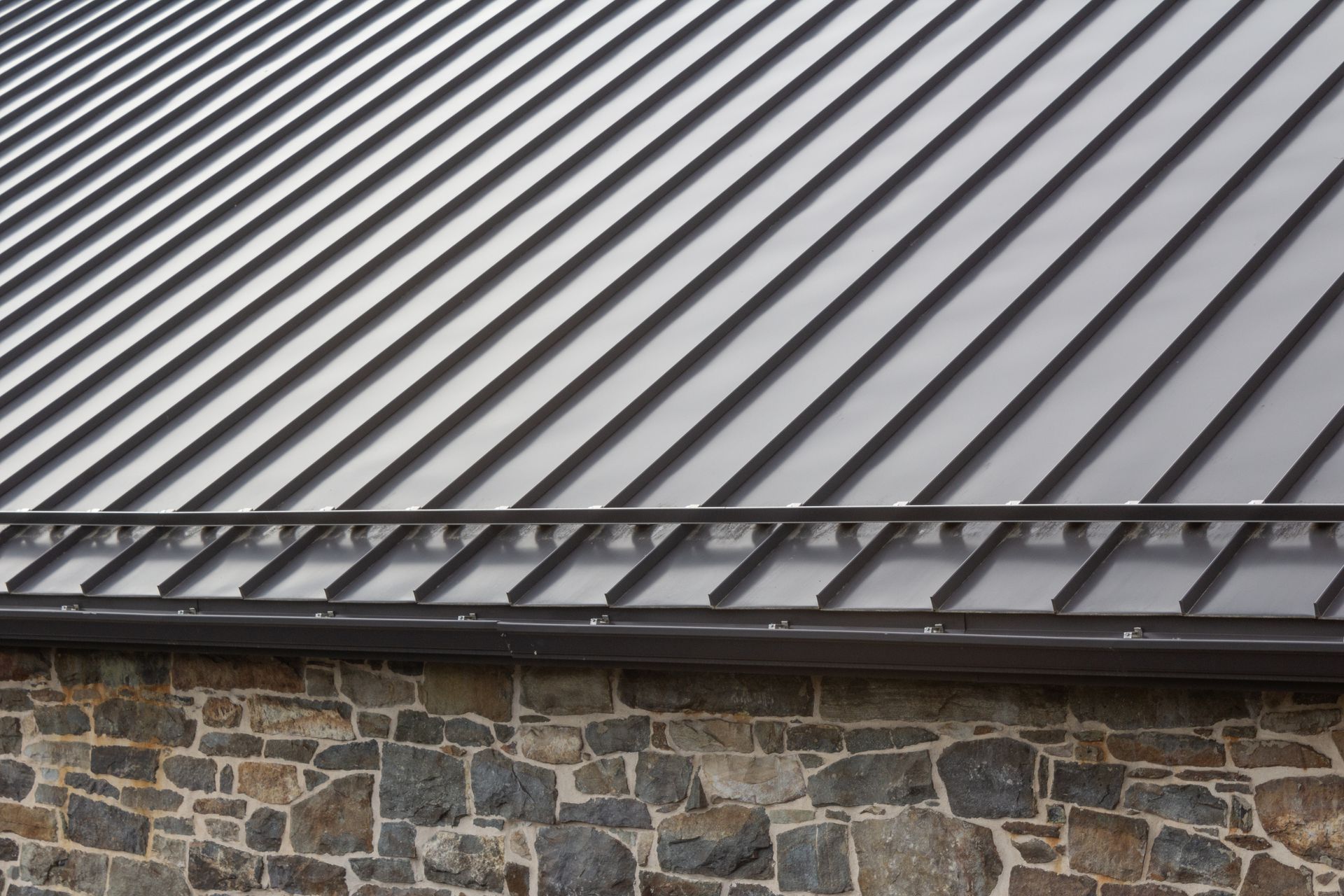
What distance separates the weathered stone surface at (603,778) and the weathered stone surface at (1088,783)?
1514 mm

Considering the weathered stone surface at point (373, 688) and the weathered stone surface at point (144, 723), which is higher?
the weathered stone surface at point (373, 688)

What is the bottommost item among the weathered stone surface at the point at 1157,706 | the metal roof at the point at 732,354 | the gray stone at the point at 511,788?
the gray stone at the point at 511,788

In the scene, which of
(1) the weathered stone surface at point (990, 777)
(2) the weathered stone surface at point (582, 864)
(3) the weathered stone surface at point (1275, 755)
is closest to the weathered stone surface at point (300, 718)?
(2) the weathered stone surface at point (582, 864)

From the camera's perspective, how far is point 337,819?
5.31 metres

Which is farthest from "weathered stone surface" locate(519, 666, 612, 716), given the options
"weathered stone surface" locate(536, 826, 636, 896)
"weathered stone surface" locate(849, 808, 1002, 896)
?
"weathered stone surface" locate(849, 808, 1002, 896)

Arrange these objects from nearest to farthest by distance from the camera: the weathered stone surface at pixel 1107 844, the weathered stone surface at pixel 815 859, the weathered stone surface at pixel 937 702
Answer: the weathered stone surface at pixel 1107 844 < the weathered stone surface at pixel 937 702 < the weathered stone surface at pixel 815 859

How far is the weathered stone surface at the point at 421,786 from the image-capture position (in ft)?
16.7

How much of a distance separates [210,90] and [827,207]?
518cm

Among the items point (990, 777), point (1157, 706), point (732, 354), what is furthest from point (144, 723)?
point (1157, 706)

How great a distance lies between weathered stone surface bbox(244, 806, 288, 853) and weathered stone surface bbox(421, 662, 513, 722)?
0.88m

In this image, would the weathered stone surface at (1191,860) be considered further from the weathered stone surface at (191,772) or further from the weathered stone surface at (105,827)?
the weathered stone surface at (105,827)

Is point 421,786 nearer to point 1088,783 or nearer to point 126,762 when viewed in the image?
point 126,762

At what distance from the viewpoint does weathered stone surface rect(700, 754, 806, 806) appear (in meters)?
4.57

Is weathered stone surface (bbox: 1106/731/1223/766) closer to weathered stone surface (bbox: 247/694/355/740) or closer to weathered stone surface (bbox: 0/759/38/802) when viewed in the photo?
weathered stone surface (bbox: 247/694/355/740)
